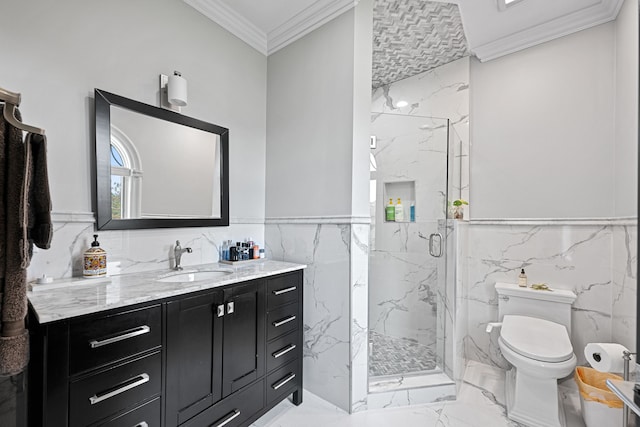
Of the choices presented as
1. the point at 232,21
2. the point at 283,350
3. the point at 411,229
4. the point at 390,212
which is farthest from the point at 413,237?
the point at 232,21

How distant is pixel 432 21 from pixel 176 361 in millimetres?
2908

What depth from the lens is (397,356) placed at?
2.41 metres

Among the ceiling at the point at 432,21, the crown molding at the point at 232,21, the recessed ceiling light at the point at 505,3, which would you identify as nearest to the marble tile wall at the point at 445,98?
the ceiling at the point at 432,21

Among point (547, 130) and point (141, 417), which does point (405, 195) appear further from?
point (141, 417)

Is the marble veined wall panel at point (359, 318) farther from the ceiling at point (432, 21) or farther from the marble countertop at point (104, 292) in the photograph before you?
the ceiling at point (432, 21)

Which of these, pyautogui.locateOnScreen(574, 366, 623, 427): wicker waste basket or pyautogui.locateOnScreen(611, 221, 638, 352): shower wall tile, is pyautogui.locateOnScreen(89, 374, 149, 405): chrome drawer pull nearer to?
pyautogui.locateOnScreen(574, 366, 623, 427): wicker waste basket

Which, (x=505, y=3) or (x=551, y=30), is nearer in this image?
(x=505, y=3)

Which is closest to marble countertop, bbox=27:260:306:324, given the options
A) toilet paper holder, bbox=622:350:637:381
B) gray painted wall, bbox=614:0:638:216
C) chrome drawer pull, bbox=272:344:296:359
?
chrome drawer pull, bbox=272:344:296:359

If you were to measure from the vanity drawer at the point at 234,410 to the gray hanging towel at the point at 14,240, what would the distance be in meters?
0.81

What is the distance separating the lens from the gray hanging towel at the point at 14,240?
86cm

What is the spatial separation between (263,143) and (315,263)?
1.14 metres

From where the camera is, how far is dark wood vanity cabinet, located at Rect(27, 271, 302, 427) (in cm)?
101

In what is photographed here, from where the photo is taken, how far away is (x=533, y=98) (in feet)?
7.82

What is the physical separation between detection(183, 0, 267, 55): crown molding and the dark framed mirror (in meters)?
0.80
